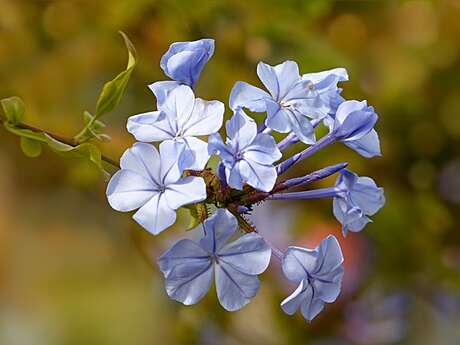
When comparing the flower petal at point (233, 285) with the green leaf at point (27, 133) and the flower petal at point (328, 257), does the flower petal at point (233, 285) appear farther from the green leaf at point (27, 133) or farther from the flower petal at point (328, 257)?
the green leaf at point (27, 133)

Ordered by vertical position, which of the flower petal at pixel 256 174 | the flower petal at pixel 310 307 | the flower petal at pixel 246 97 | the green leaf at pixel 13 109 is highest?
the flower petal at pixel 246 97

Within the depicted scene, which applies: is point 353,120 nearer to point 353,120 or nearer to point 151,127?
point 353,120

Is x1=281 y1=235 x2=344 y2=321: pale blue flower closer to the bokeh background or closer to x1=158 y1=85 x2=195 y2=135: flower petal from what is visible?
x1=158 y1=85 x2=195 y2=135: flower petal

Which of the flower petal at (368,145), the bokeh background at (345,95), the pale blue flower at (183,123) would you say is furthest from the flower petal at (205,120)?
the bokeh background at (345,95)

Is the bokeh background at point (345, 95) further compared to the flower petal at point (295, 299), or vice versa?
the bokeh background at point (345, 95)

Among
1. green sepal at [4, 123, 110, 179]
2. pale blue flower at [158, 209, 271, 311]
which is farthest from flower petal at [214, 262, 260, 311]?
green sepal at [4, 123, 110, 179]

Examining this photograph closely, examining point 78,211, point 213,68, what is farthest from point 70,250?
point 213,68

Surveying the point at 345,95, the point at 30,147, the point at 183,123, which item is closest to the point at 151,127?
the point at 183,123
